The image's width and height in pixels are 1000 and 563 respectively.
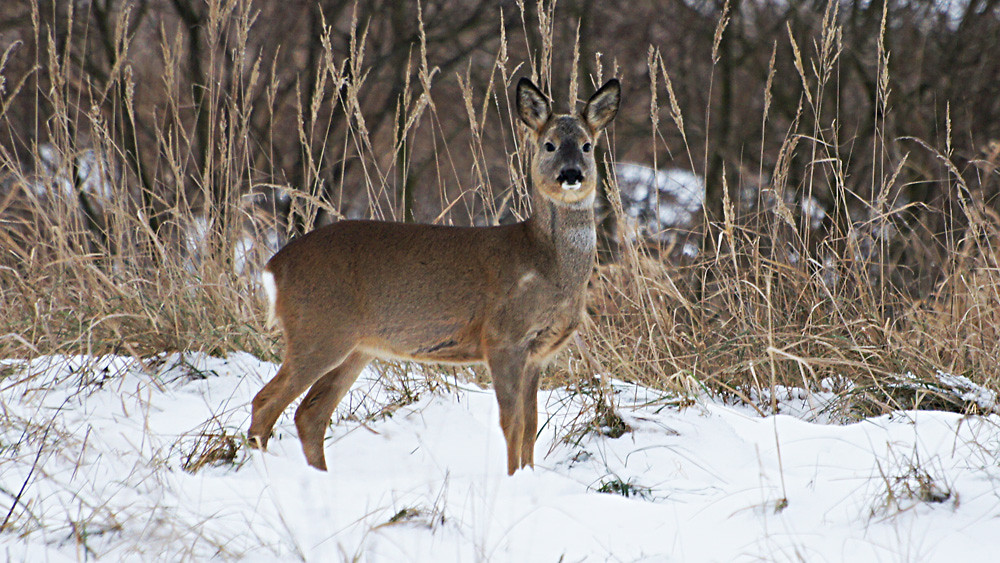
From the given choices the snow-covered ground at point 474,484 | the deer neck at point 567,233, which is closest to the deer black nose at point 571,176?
the deer neck at point 567,233

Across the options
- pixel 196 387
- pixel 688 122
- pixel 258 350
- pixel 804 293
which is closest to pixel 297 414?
pixel 196 387

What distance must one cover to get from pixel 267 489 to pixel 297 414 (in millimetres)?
980

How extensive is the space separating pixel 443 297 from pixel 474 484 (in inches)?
32.2

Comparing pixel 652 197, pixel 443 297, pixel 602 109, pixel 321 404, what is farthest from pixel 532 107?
pixel 652 197

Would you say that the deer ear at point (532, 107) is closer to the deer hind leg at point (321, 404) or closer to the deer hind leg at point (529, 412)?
the deer hind leg at point (529, 412)

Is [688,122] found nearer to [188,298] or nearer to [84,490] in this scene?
[188,298]

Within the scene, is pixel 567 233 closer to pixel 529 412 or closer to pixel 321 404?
pixel 529 412

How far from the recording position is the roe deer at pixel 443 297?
3432 millimetres

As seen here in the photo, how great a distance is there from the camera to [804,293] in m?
4.44

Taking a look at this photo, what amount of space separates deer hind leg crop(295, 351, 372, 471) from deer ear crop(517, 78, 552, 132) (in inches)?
42.1

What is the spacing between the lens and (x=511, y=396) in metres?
3.38

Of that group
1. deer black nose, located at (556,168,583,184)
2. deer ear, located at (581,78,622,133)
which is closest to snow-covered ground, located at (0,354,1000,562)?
deer black nose, located at (556,168,583,184)

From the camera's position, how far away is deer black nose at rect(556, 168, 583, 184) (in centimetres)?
350

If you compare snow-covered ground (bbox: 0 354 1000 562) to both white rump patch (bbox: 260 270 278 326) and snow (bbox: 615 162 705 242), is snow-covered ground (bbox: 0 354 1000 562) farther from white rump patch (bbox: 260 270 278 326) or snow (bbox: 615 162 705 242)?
snow (bbox: 615 162 705 242)
